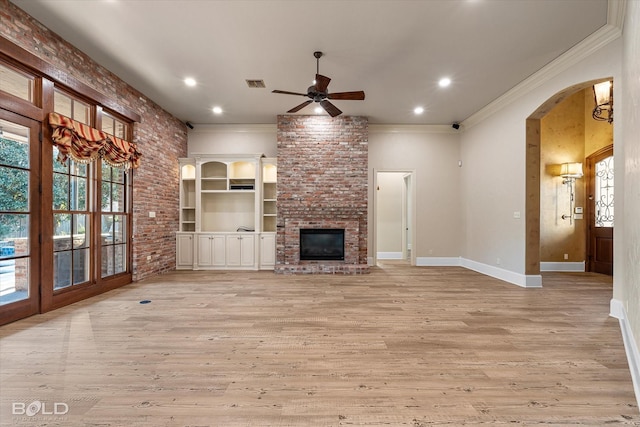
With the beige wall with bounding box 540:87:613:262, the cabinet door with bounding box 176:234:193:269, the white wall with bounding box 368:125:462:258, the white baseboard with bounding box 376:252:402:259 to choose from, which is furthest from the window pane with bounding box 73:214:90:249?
the beige wall with bounding box 540:87:613:262

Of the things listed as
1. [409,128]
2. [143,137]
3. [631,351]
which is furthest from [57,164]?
[409,128]

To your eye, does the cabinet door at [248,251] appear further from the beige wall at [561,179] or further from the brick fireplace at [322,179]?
the beige wall at [561,179]

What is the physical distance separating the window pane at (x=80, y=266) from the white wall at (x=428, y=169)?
5250 millimetres

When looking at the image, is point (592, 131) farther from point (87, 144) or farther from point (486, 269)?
point (87, 144)

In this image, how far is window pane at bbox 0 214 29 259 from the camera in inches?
117

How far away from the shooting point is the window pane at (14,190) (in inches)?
117

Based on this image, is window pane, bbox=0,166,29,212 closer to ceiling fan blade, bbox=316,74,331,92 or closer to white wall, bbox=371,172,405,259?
ceiling fan blade, bbox=316,74,331,92

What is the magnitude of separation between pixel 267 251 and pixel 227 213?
138cm

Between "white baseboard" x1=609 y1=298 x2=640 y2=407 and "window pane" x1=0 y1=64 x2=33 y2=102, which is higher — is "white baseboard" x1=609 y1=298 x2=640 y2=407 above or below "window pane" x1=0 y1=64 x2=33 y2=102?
below

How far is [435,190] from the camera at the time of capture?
6.82 metres

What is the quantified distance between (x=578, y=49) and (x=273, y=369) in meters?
5.08

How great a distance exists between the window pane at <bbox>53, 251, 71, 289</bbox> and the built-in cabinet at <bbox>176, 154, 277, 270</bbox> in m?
2.55

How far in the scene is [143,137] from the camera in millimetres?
5254

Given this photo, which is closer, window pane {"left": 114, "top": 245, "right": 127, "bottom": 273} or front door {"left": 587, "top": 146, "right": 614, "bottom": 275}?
window pane {"left": 114, "top": 245, "right": 127, "bottom": 273}
